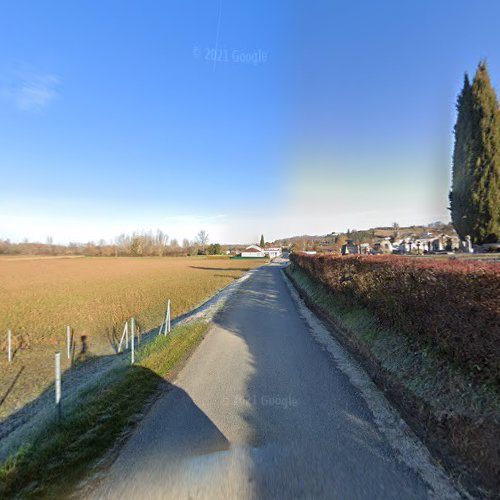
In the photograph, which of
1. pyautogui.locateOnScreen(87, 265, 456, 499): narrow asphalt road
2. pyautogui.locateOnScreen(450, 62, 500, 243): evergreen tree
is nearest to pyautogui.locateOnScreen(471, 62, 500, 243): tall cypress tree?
pyautogui.locateOnScreen(450, 62, 500, 243): evergreen tree

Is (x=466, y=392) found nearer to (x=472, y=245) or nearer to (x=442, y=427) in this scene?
(x=442, y=427)

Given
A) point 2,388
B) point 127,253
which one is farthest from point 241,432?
point 127,253

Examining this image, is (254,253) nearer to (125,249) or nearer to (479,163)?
(125,249)

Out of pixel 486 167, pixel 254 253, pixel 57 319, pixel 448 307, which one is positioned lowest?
pixel 57 319

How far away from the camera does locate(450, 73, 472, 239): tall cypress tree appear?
2362 cm

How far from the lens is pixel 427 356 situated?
173 inches

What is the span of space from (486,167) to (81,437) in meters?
29.9

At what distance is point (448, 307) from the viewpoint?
13.2 feet

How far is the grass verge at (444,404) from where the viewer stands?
2672 mm

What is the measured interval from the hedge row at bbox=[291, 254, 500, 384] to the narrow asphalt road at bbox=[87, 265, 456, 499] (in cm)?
123

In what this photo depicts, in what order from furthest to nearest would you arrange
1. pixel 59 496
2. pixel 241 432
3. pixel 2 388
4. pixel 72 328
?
pixel 72 328 < pixel 2 388 < pixel 241 432 < pixel 59 496

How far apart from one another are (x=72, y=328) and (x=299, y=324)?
10191 millimetres

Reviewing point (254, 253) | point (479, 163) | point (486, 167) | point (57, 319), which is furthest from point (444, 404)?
point (254, 253)

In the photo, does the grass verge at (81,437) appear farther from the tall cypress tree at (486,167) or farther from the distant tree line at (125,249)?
the distant tree line at (125,249)
